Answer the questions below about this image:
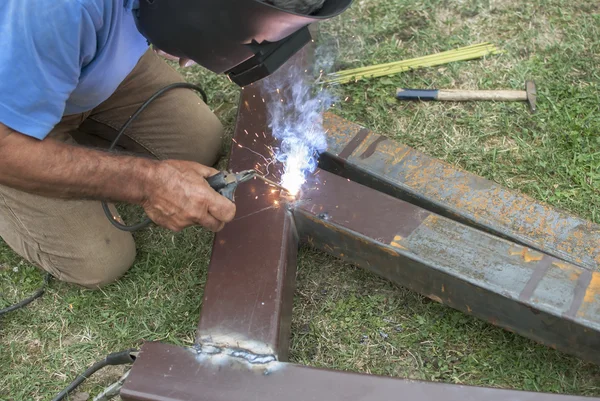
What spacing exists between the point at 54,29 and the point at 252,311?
114cm

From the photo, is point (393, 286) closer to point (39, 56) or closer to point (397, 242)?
point (397, 242)

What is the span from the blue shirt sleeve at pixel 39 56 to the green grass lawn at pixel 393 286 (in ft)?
3.51

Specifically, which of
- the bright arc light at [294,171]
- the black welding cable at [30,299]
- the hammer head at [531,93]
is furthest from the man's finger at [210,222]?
the hammer head at [531,93]

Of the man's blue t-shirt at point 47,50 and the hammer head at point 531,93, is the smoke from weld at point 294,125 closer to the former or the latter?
the man's blue t-shirt at point 47,50

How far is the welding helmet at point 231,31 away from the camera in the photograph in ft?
5.27

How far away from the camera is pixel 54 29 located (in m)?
1.81

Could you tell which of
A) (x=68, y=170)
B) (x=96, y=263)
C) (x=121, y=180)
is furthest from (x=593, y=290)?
(x=96, y=263)

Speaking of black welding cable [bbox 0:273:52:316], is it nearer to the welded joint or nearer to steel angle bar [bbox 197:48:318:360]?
steel angle bar [bbox 197:48:318:360]

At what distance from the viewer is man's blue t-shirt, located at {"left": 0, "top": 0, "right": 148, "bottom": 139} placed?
1790 millimetres

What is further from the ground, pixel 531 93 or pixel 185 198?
pixel 185 198

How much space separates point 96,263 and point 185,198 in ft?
2.94

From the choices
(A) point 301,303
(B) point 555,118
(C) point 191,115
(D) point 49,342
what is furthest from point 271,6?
(B) point 555,118

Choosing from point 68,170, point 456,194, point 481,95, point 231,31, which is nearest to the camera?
point 231,31

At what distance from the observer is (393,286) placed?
263 centimetres
